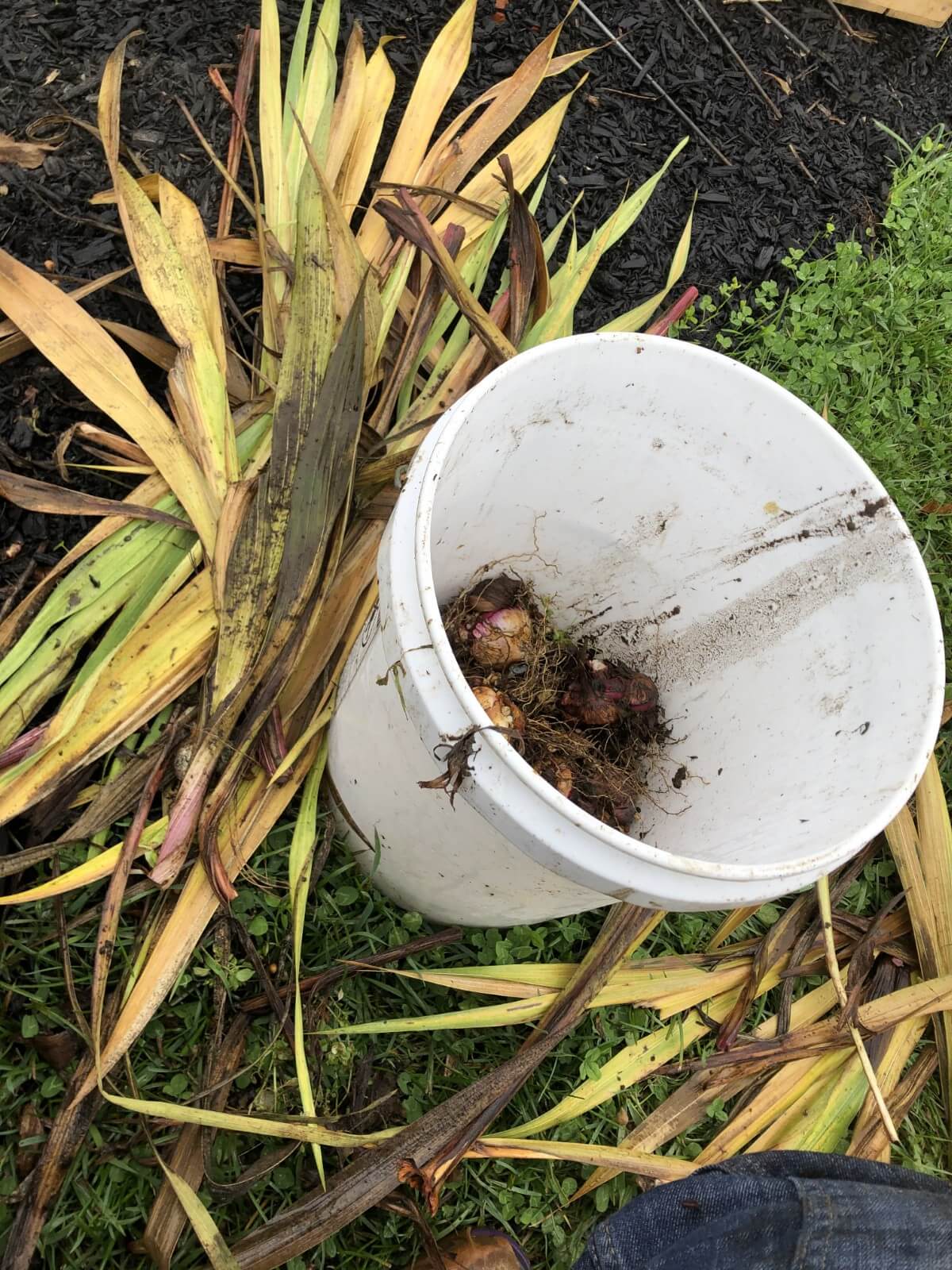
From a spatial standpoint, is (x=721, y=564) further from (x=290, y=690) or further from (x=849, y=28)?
(x=849, y=28)

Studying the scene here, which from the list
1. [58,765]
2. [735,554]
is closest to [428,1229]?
[58,765]

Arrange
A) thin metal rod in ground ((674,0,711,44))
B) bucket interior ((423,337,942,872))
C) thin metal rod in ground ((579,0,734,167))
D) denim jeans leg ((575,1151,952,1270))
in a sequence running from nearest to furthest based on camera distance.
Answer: bucket interior ((423,337,942,872)), denim jeans leg ((575,1151,952,1270)), thin metal rod in ground ((579,0,734,167)), thin metal rod in ground ((674,0,711,44))

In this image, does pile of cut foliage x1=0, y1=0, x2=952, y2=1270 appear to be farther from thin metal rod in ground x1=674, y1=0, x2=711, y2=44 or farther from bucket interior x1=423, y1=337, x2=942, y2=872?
thin metal rod in ground x1=674, y1=0, x2=711, y2=44

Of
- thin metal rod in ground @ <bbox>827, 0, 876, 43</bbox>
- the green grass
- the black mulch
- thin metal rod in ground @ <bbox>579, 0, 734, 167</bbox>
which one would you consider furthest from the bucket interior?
thin metal rod in ground @ <bbox>827, 0, 876, 43</bbox>

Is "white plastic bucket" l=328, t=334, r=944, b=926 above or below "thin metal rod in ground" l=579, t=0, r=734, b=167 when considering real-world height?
below

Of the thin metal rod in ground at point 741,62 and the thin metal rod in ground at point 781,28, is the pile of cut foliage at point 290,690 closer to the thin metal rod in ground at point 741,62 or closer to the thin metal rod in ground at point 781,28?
the thin metal rod in ground at point 741,62

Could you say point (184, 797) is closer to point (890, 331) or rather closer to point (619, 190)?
point (619, 190)
